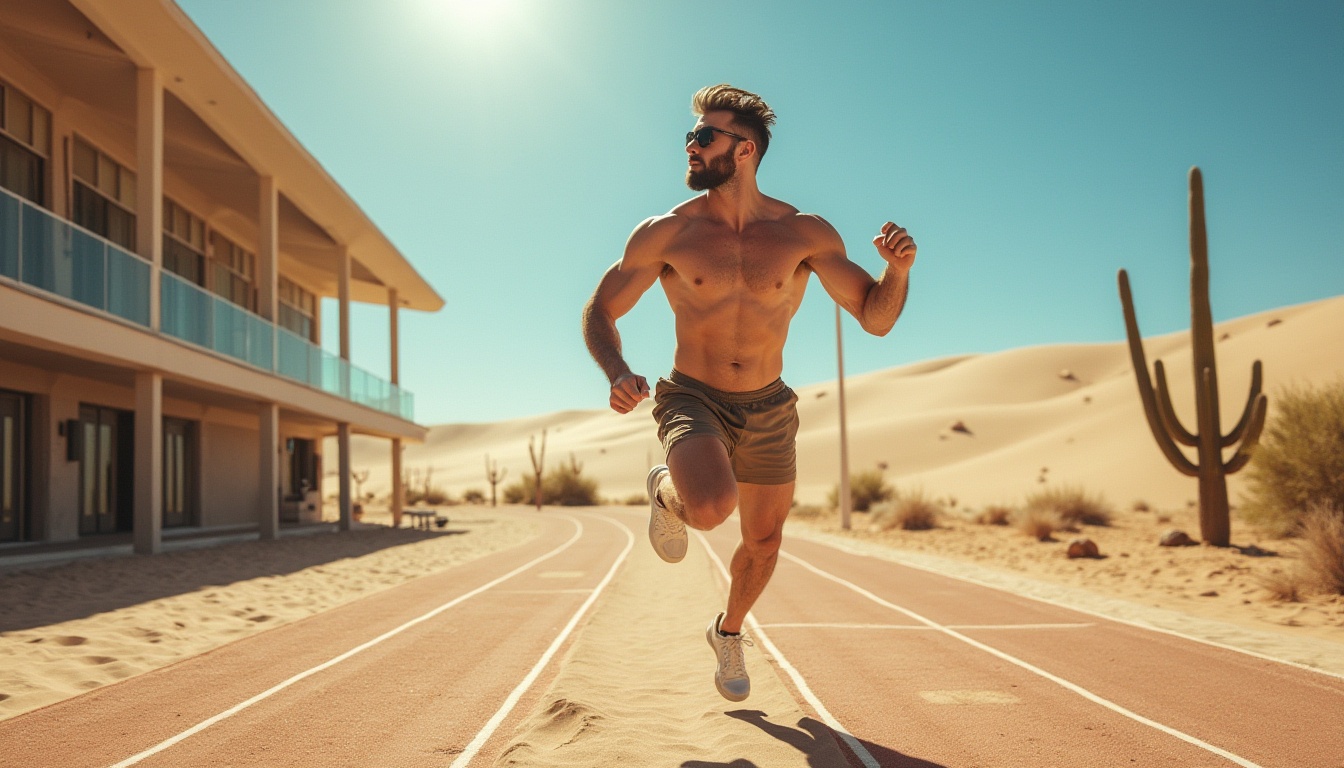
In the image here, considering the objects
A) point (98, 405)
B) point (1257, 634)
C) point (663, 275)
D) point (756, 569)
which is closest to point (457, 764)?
point (756, 569)

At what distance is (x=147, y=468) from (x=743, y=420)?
49.6 ft

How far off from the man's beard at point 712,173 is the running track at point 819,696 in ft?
8.84

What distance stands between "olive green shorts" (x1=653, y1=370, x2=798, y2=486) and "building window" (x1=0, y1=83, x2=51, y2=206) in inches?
620

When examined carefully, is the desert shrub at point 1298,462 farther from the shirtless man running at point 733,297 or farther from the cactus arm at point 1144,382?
the shirtless man running at point 733,297

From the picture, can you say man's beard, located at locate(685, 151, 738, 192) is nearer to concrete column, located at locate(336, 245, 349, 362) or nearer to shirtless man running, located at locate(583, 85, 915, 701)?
shirtless man running, located at locate(583, 85, 915, 701)

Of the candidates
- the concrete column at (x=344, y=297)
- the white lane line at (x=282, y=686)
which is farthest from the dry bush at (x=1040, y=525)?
the concrete column at (x=344, y=297)

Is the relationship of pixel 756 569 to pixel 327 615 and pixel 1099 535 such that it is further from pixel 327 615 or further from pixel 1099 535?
pixel 1099 535

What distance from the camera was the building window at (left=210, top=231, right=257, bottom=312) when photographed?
86.0 feet

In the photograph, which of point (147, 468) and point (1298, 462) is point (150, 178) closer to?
point (147, 468)

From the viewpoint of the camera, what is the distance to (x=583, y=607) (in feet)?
36.0

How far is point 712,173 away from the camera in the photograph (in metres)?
4.62

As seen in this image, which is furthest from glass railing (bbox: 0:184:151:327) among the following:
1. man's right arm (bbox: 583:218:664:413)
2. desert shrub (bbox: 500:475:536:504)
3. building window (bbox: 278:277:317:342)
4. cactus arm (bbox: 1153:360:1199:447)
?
desert shrub (bbox: 500:475:536:504)

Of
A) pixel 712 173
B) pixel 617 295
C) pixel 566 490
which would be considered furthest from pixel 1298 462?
pixel 566 490

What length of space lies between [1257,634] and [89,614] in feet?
37.9
